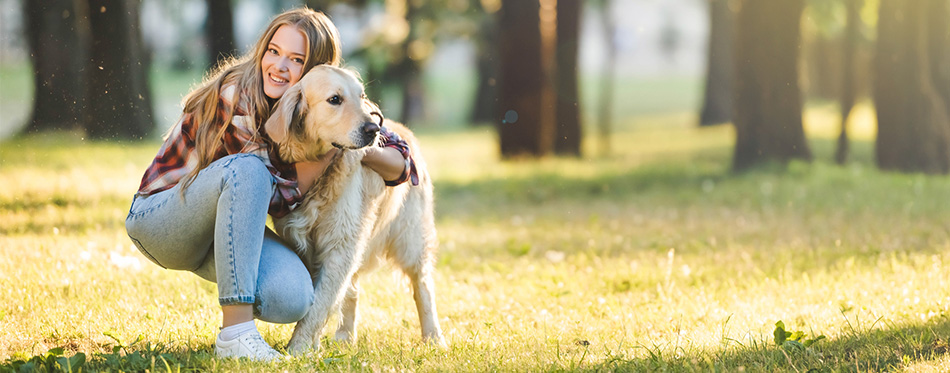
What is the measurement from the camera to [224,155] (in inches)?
150

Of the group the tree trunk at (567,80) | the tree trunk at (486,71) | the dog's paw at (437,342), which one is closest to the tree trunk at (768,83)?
the tree trunk at (567,80)

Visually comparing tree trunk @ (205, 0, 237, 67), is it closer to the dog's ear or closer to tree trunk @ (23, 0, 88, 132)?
tree trunk @ (23, 0, 88, 132)

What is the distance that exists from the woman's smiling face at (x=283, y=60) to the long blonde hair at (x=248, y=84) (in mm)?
23

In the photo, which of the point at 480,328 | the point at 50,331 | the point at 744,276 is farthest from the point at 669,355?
the point at 50,331

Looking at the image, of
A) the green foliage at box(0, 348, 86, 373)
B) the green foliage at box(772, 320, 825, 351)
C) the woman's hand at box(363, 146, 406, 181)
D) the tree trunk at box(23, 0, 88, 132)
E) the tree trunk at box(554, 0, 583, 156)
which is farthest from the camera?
the tree trunk at box(554, 0, 583, 156)

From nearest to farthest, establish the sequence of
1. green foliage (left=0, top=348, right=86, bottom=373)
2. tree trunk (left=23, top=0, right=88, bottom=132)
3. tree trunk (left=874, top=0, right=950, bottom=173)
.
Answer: green foliage (left=0, top=348, right=86, bottom=373), tree trunk (left=23, top=0, right=88, bottom=132), tree trunk (left=874, top=0, right=950, bottom=173)

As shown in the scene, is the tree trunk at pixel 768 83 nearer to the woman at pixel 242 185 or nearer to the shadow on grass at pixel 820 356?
the shadow on grass at pixel 820 356

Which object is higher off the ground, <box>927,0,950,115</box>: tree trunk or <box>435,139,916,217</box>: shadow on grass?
<box>927,0,950,115</box>: tree trunk

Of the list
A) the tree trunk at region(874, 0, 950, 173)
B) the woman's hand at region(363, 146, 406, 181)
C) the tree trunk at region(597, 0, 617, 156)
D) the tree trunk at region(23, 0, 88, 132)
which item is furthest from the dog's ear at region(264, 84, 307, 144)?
the tree trunk at region(597, 0, 617, 156)

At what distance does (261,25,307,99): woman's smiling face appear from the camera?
3.79 metres

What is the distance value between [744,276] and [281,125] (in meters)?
3.48

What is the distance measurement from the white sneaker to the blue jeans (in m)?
0.12

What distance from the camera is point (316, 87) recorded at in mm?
3525

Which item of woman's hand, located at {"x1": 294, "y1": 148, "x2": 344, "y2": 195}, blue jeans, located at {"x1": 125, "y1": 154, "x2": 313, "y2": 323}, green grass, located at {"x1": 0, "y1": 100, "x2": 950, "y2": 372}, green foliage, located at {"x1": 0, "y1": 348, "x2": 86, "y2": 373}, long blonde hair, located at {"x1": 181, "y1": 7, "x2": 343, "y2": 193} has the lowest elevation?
green grass, located at {"x1": 0, "y1": 100, "x2": 950, "y2": 372}
